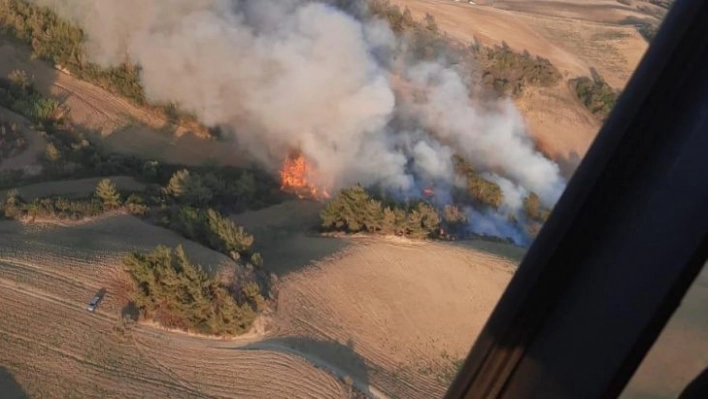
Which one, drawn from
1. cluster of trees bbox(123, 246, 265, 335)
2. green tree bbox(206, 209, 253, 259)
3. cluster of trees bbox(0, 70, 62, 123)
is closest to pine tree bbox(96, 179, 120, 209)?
green tree bbox(206, 209, 253, 259)

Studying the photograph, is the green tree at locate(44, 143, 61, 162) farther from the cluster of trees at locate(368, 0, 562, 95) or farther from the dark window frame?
the dark window frame

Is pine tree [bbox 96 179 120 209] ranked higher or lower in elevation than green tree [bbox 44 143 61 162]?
higher

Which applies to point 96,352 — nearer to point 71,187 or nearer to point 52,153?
point 71,187

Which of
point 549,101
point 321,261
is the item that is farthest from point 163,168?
point 549,101

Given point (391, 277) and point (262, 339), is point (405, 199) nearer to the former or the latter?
point (391, 277)

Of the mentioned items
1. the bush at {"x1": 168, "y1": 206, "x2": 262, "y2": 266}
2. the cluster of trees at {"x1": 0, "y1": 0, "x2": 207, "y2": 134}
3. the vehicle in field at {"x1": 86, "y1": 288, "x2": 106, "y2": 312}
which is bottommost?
the cluster of trees at {"x1": 0, "y1": 0, "x2": 207, "y2": 134}

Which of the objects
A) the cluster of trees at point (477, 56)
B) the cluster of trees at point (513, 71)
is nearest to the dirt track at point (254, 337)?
the cluster of trees at point (513, 71)
